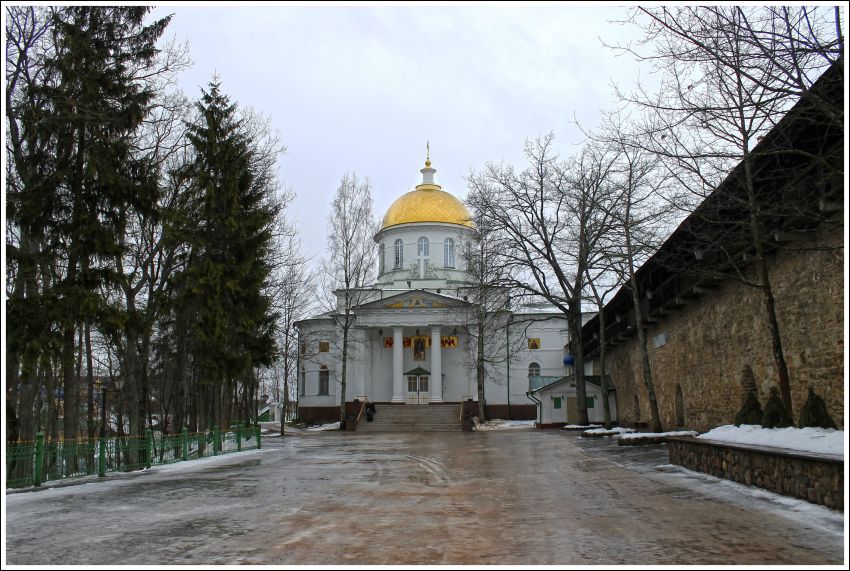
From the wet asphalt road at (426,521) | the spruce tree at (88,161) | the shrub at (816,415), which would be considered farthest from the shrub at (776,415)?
the spruce tree at (88,161)

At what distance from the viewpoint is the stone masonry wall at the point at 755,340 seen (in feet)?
43.3

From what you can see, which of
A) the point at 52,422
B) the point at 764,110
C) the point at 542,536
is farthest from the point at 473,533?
the point at 52,422

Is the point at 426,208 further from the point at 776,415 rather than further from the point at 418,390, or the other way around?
the point at 776,415

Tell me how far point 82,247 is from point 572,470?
1150cm

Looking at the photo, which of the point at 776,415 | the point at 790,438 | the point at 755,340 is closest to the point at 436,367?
the point at 755,340

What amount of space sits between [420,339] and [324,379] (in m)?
7.63

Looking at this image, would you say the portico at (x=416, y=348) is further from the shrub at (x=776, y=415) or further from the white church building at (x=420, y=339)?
the shrub at (x=776, y=415)

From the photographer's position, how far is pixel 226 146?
2338cm

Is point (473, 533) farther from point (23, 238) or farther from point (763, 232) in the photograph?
point (23, 238)

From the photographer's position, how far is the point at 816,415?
10.9m

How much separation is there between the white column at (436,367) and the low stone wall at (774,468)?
3524 centimetres

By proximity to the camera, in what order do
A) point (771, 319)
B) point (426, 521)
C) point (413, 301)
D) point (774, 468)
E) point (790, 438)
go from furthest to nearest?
point (413, 301), point (771, 319), point (790, 438), point (774, 468), point (426, 521)

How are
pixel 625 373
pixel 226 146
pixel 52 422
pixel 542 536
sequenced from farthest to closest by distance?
1. pixel 625 373
2. pixel 52 422
3. pixel 226 146
4. pixel 542 536

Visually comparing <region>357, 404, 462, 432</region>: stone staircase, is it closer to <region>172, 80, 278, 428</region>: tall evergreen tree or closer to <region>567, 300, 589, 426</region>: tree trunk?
<region>567, 300, 589, 426</region>: tree trunk
